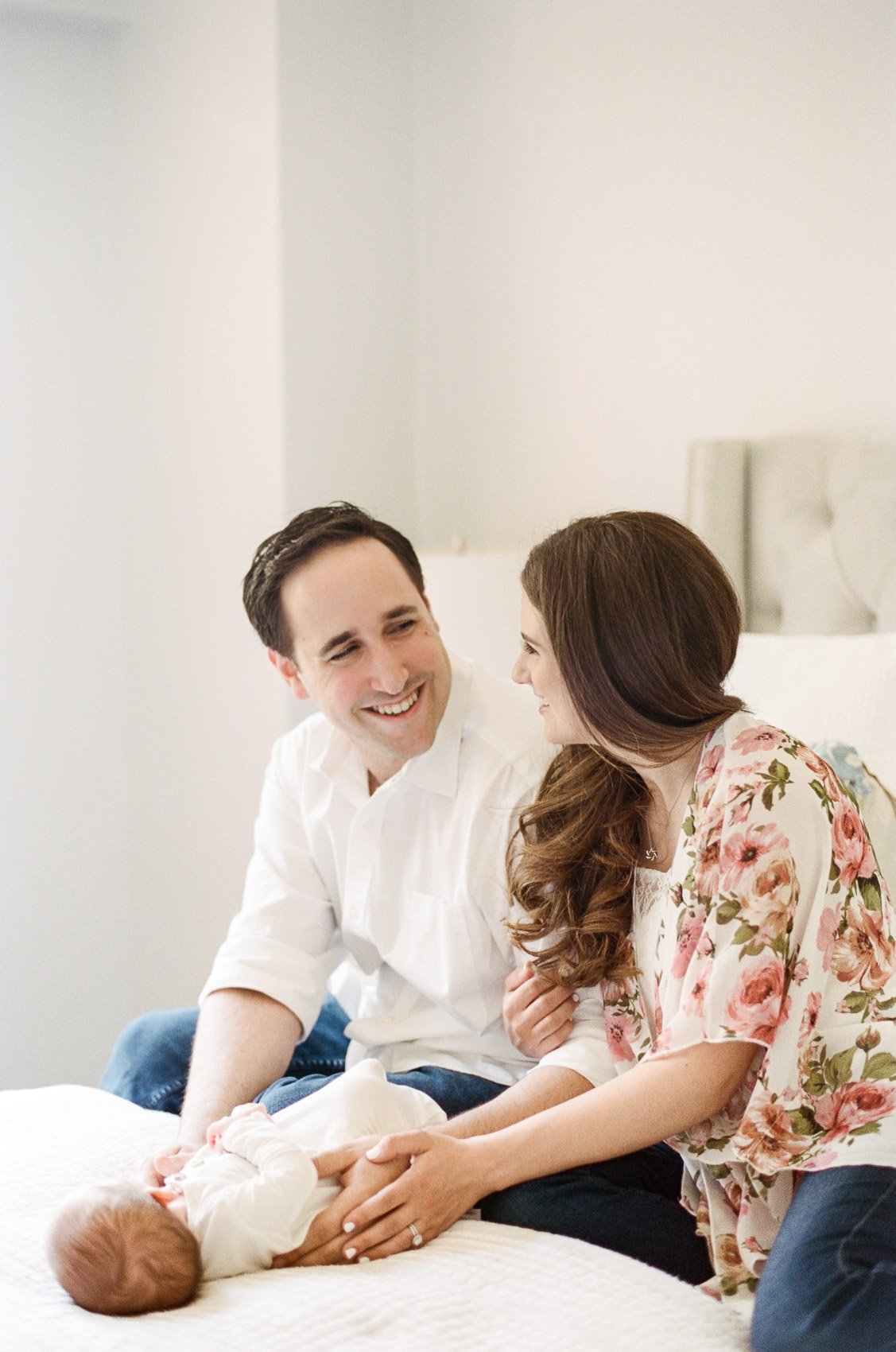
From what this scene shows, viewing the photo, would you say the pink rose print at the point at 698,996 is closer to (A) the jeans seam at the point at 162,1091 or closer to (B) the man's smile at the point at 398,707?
(B) the man's smile at the point at 398,707

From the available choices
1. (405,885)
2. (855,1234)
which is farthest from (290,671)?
(855,1234)

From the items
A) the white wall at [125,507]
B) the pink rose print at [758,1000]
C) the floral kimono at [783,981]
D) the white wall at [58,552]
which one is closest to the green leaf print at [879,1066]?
the floral kimono at [783,981]

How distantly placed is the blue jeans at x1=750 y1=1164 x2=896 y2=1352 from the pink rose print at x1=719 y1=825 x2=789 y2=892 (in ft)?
0.91

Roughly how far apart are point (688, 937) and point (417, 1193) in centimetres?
37

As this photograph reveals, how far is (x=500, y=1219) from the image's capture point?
144 cm

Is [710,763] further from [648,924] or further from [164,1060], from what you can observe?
[164,1060]

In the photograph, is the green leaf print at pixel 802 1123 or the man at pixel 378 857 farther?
the man at pixel 378 857

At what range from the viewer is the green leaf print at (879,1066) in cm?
131

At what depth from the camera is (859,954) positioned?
4.35 ft

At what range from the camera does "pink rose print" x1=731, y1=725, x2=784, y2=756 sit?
4.51ft

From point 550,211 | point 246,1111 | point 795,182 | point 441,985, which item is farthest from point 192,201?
point 246,1111

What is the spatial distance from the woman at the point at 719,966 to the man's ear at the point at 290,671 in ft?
1.60

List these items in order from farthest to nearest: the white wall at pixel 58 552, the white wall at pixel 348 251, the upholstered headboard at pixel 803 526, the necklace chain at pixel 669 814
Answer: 1. the white wall at pixel 58 552
2. the white wall at pixel 348 251
3. the upholstered headboard at pixel 803 526
4. the necklace chain at pixel 669 814

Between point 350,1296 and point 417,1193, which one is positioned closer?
point 350,1296
